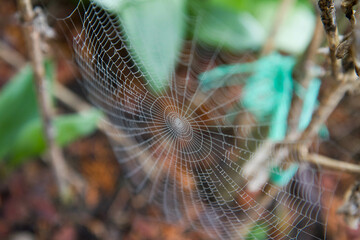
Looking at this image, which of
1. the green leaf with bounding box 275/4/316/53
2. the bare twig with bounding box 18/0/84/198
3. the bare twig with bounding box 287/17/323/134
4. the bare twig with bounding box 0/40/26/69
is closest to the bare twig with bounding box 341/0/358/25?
the bare twig with bounding box 287/17/323/134

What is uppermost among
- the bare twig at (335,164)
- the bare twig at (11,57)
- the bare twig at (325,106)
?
the bare twig at (325,106)

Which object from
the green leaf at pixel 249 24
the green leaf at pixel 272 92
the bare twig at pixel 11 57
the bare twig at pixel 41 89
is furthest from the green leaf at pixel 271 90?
the bare twig at pixel 11 57

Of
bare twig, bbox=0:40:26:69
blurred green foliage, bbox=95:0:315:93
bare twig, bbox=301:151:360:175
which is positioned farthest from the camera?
bare twig, bbox=0:40:26:69

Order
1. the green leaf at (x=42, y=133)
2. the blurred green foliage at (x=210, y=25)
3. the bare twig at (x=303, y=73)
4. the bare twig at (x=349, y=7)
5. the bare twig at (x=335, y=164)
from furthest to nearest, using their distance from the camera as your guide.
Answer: the blurred green foliage at (x=210, y=25) < the green leaf at (x=42, y=133) < the bare twig at (x=303, y=73) < the bare twig at (x=335, y=164) < the bare twig at (x=349, y=7)

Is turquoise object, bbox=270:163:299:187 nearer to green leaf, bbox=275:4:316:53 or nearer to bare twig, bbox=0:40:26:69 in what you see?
green leaf, bbox=275:4:316:53

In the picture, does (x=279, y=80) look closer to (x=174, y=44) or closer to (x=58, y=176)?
(x=174, y=44)

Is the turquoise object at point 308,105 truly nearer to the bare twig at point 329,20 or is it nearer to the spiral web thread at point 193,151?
the spiral web thread at point 193,151

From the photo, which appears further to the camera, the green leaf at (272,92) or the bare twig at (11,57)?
the bare twig at (11,57)
